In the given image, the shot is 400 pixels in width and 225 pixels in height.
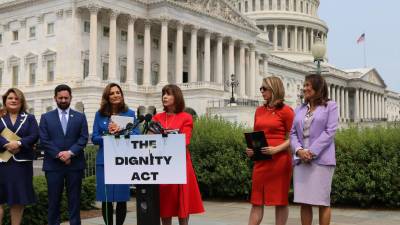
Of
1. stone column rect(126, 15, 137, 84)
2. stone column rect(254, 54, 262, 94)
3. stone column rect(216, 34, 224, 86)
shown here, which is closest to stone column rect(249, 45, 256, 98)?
stone column rect(254, 54, 262, 94)

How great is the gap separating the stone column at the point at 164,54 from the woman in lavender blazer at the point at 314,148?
4924 centimetres

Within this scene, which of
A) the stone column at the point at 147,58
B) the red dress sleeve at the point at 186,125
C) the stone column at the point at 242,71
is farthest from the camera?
the stone column at the point at 242,71

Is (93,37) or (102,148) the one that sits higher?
(93,37)

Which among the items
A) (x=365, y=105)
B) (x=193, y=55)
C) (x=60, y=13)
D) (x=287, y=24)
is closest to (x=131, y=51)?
(x=60, y=13)

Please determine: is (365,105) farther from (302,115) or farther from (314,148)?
(314,148)

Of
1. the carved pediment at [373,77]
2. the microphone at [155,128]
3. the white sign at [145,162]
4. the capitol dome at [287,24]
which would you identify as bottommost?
the white sign at [145,162]

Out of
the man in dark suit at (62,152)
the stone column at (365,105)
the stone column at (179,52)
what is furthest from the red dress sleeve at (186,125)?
the stone column at (365,105)

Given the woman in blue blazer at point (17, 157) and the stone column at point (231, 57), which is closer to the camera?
the woman in blue blazer at point (17, 157)

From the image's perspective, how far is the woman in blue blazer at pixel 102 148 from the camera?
978 cm

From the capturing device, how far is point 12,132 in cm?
994

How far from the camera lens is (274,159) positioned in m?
9.05

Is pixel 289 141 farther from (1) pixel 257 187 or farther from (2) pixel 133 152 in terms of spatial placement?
(2) pixel 133 152

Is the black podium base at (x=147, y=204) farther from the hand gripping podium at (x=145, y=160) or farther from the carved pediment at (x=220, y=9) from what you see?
the carved pediment at (x=220, y=9)

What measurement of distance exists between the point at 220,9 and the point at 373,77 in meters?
66.7
